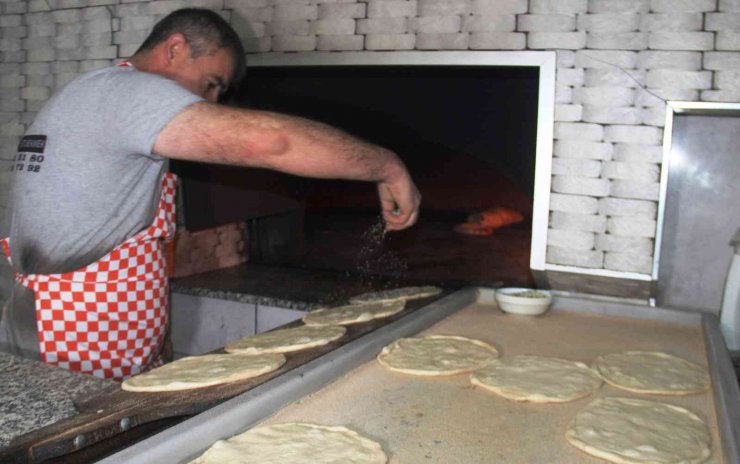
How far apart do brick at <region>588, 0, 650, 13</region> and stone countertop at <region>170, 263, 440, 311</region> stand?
4.61 ft

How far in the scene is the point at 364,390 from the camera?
1521mm

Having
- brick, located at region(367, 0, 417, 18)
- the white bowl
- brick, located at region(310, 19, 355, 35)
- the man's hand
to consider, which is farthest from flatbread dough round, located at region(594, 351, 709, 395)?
brick, located at region(310, 19, 355, 35)

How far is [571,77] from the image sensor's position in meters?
2.82

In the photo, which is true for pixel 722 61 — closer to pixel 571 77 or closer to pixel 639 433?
pixel 571 77

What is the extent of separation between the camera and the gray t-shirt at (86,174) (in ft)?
5.63

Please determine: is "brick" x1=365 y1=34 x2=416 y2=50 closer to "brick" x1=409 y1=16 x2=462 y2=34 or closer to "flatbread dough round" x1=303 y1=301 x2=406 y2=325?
"brick" x1=409 y1=16 x2=462 y2=34

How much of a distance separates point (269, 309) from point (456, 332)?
1.12 meters

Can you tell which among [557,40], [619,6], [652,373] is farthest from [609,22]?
[652,373]

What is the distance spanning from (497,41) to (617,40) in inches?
19.6

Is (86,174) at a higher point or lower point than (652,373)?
higher

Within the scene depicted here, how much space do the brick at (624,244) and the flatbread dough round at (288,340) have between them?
144 centimetres

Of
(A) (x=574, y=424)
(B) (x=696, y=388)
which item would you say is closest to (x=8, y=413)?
(A) (x=574, y=424)

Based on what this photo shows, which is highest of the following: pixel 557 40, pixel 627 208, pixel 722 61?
pixel 557 40

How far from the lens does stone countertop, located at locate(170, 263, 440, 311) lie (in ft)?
9.52
